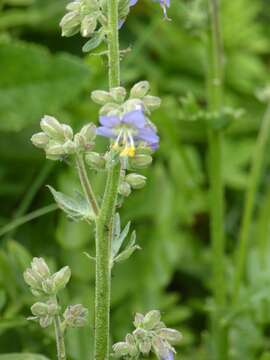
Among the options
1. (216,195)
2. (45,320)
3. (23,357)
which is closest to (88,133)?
(45,320)

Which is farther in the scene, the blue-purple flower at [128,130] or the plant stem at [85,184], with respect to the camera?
the plant stem at [85,184]

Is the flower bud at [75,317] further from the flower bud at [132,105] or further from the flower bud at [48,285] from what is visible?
the flower bud at [132,105]

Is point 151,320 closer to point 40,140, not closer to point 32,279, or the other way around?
point 32,279

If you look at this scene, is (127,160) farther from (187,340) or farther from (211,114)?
(187,340)

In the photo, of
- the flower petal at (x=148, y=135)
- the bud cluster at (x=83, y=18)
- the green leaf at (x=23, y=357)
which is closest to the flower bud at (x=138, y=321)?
the green leaf at (x=23, y=357)

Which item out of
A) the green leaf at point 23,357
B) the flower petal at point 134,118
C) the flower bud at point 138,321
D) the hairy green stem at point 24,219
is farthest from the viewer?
the hairy green stem at point 24,219
